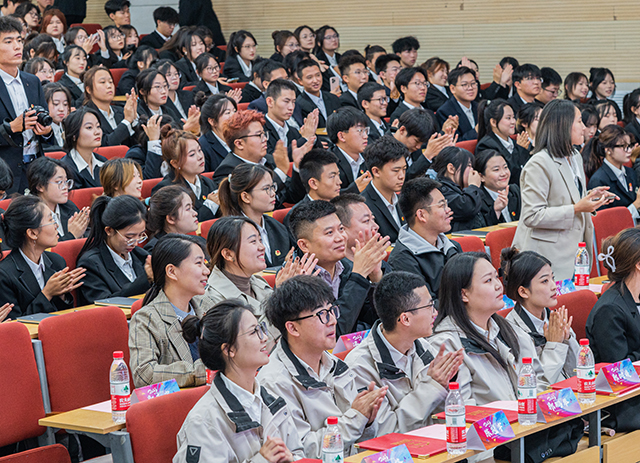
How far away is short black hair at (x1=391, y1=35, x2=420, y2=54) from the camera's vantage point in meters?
9.47

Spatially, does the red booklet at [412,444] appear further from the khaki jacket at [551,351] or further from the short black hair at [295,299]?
the khaki jacket at [551,351]

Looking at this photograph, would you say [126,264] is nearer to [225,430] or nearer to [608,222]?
[225,430]

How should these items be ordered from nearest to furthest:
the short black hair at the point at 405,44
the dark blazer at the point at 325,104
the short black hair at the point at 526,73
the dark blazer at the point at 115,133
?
the dark blazer at the point at 115,133, the dark blazer at the point at 325,104, the short black hair at the point at 526,73, the short black hair at the point at 405,44

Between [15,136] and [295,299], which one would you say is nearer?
[295,299]

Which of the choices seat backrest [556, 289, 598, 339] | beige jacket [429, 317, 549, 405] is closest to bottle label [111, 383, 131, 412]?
beige jacket [429, 317, 549, 405]

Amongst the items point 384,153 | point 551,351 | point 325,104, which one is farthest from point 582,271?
point 325,104

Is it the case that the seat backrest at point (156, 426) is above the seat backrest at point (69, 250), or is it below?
below

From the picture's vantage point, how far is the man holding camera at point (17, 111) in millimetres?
5098

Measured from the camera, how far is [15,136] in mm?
5141

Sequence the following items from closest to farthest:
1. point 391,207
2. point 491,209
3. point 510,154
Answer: point 391,207
point 491,209
point 510,154

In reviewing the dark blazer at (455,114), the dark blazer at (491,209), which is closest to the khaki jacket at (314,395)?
the dark blazer at (491,209)

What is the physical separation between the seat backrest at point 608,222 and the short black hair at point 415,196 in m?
1.53

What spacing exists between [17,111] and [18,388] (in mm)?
2889

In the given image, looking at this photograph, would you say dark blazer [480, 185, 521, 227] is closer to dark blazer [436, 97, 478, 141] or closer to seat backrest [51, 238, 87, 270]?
dark blazer [436, 97, 478, 141]
